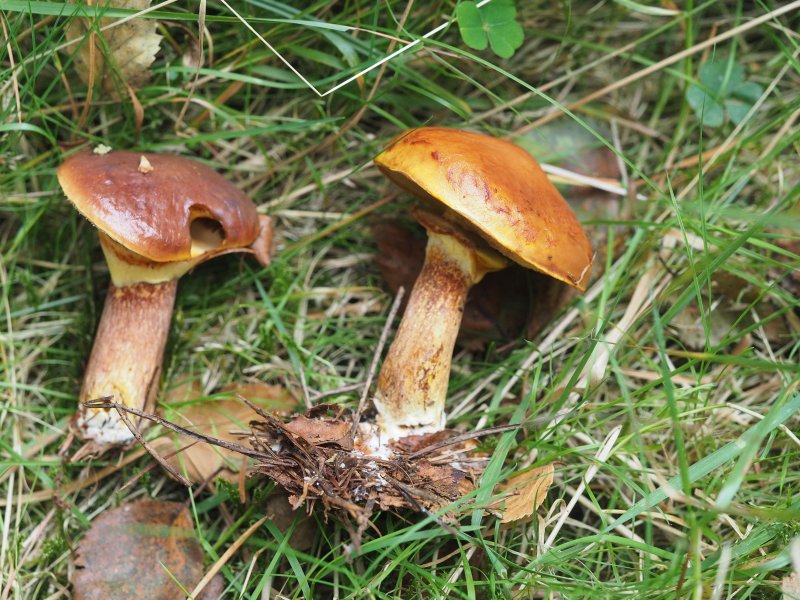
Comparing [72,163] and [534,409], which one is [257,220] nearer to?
[72,163]

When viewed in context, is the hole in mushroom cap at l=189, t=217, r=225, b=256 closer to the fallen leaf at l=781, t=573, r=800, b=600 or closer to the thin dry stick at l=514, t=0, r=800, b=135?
the thin dry stick at l=514, t=0, r=800, b=135

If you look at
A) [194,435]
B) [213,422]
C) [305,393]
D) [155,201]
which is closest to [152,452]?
[194,435]

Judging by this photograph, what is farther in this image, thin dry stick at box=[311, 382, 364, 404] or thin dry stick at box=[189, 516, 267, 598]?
thin dry stick at box=[311, 382, 364, 404]

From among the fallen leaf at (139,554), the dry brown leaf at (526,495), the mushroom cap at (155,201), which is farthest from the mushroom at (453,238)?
the fallen leaf at (139,554)

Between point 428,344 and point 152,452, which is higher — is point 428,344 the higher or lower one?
the higher one

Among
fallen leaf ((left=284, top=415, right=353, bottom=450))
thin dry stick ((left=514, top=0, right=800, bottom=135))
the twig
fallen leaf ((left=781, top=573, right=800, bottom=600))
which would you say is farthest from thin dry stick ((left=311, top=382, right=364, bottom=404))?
fallen leaf ((left=781, top=573, right=800, bottom=600))

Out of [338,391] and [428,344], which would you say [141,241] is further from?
[428,344]
